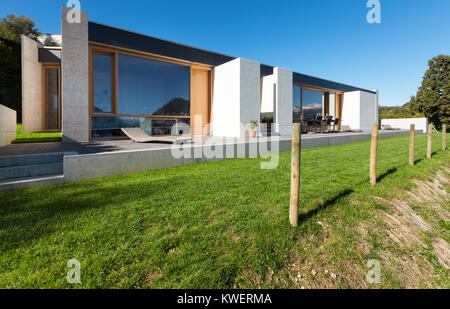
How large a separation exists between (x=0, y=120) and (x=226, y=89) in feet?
30.2

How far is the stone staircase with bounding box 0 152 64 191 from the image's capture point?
3.38 metres

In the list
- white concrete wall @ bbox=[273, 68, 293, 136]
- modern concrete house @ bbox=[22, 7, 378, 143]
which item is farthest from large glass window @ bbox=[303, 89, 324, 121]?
white concrete wall @ bbox=[273, 68, 293, 136]

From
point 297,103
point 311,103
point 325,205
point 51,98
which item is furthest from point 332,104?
point 51,98

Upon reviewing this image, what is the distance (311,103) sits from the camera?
17.9 m

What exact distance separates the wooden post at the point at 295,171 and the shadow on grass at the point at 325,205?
21 centimetres

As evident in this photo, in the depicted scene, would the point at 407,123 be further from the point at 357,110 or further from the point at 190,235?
the point at 190,235

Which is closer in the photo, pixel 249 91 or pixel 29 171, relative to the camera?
pixel 29 171

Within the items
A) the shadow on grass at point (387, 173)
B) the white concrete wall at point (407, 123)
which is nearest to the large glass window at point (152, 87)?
the shadow on grass at point (387, 173)

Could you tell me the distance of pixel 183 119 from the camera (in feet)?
38.8

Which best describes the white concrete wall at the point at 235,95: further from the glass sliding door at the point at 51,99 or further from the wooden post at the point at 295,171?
the wooden post at the point at 295,171

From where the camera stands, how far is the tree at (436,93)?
2458cm

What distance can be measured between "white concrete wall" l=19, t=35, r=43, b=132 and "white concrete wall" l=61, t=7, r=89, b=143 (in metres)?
4.71

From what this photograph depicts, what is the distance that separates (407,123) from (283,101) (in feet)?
61.7

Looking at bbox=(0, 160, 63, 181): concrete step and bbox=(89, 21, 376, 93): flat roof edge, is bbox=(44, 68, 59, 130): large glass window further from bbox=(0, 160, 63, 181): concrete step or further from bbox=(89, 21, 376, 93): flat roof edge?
bbox=(0, 160, 63, 181): concrete step
